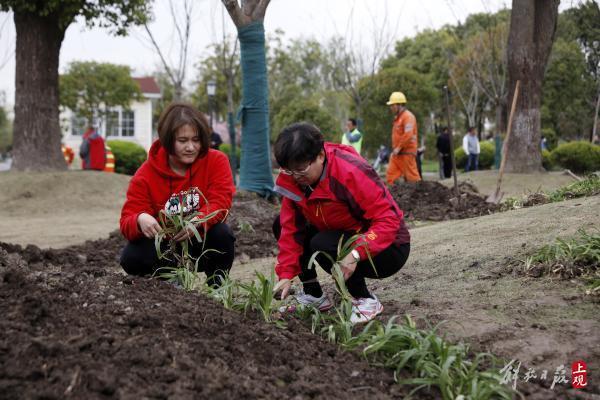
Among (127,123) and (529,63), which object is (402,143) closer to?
(529,63)

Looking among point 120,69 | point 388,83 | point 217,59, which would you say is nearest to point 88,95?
point 120,69

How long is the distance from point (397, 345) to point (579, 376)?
2.29 feet

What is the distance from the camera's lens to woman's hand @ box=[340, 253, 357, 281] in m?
3.10

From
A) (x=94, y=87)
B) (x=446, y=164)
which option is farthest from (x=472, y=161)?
(x=94, y=87)

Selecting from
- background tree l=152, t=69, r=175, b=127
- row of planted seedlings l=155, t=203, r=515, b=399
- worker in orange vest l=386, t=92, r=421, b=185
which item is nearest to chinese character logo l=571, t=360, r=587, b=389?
row of planted seedlings l=155, t=203, r=515, b=399

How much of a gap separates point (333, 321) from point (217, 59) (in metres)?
31.8

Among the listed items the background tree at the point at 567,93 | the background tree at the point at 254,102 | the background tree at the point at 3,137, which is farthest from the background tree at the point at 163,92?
the background tree at the point at 254,102

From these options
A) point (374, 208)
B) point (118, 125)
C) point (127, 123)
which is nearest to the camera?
point (374, 208)

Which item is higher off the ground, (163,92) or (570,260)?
(163,92)

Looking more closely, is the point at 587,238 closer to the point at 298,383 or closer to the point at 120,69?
the point at 298,383

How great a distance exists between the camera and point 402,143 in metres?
11.6

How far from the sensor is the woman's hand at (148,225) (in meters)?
3.60

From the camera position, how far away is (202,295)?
3250 mm

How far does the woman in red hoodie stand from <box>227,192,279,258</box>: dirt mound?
273 cm
